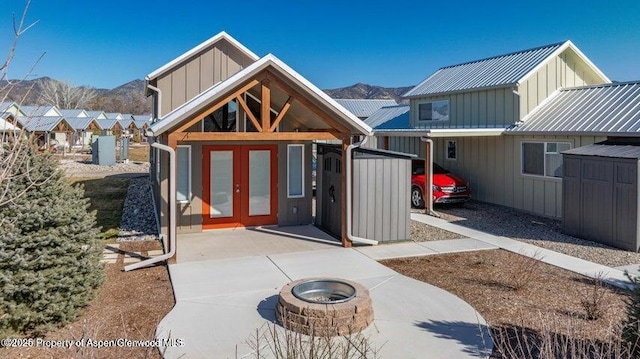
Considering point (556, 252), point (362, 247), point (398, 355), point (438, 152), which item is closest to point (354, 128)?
point (362, 247)

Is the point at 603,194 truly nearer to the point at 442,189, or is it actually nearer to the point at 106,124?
the point at 442,189

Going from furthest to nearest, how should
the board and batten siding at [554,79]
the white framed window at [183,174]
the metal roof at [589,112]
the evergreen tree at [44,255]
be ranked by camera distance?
the board and batten siding at [554,79] → the metal roof at [589,112] → the white framed window at [183,174] → the evergreen tree at [44,255]

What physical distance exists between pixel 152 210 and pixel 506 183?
488 inches

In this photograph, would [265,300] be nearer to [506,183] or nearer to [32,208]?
[32,208]

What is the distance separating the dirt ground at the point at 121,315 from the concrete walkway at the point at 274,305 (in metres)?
0.22

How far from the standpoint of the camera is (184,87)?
13414 mm

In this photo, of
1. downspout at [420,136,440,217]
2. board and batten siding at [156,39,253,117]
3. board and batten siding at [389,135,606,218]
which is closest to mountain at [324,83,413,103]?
board and batten siding at [389,135,606,218]

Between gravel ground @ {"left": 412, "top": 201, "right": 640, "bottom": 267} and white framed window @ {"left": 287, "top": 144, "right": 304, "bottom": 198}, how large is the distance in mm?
3532

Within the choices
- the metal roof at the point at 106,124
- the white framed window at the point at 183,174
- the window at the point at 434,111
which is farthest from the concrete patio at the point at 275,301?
the metal roof at the point at 106,124

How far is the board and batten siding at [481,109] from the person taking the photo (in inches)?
650

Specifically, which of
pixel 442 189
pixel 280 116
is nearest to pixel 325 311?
pixel 280 116

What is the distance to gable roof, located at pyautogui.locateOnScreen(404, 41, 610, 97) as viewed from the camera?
16633 mm

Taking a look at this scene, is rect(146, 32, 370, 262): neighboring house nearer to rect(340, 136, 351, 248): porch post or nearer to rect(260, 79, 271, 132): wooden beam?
rect(340, 136, 351, 248): porch post

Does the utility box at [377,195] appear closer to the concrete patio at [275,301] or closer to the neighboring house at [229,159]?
the neighboring house at [229,159]
